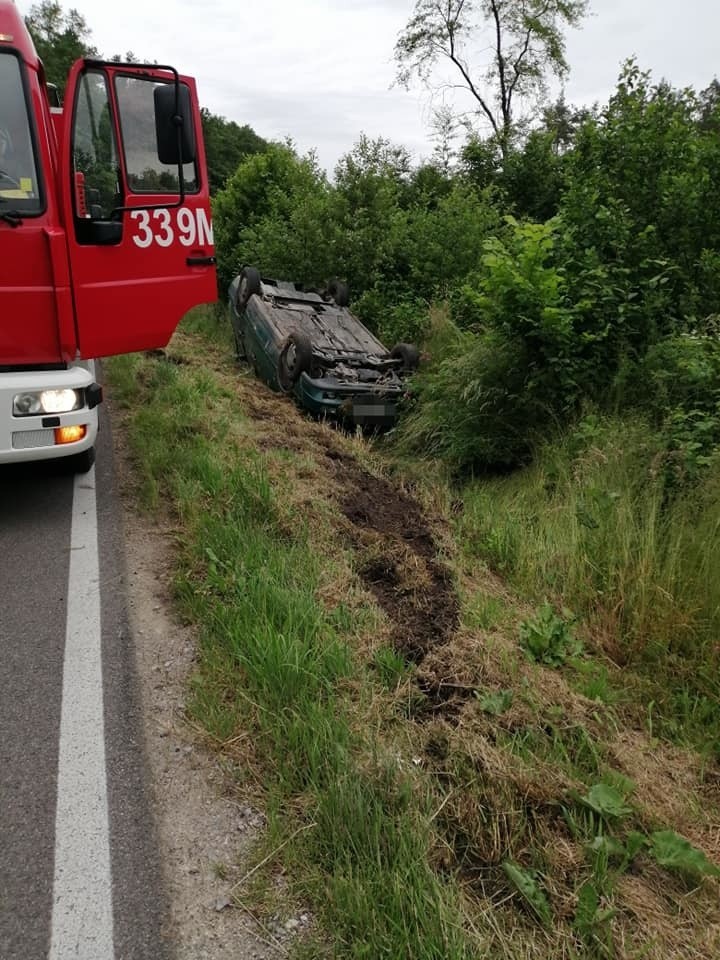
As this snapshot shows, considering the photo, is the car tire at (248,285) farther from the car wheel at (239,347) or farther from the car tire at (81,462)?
the car tire at (81,462)

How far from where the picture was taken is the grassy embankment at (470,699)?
193cm

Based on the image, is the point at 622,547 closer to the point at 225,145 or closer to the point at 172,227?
the point at 172,227

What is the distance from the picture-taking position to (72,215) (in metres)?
4.03

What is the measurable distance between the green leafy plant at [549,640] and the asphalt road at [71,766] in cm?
174

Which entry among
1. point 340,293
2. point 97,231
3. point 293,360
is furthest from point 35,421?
point 340,293

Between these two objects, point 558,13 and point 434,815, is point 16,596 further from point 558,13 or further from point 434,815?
point 558,13

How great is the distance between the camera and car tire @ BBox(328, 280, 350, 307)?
995 cm

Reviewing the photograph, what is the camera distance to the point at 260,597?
10.7 feet

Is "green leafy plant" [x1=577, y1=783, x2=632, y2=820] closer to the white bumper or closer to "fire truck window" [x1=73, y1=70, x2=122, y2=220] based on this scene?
the white bumper

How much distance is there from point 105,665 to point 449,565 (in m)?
1.93

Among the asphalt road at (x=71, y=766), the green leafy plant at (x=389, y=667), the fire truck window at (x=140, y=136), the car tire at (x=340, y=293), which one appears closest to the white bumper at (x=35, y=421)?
the asphalt road at (x=71, y=766)

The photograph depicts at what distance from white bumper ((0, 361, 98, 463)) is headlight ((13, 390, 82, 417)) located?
0.09 ft

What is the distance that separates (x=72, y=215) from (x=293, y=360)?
3.66 m

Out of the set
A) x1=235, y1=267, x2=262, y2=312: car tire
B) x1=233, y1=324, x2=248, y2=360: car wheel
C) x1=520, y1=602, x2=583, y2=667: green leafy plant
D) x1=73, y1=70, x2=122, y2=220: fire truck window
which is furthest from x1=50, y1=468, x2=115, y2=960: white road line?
x1=233, y1=324, x2=248, y2=360: car wheel
